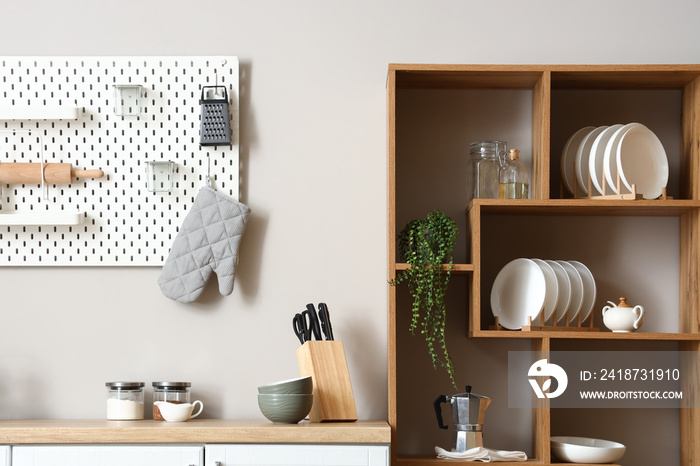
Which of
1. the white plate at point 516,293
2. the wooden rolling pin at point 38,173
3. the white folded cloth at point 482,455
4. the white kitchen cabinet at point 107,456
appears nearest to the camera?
the white kitchen cabinet at point 107,456

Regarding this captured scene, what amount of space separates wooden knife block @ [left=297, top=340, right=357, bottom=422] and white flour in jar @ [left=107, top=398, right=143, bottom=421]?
22.5 inches

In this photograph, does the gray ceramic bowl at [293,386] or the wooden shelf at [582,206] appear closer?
the gray ceramic bowl at [293,386]

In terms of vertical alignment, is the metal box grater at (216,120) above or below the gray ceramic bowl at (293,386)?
above

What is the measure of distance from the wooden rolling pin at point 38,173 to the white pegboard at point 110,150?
0.15ft

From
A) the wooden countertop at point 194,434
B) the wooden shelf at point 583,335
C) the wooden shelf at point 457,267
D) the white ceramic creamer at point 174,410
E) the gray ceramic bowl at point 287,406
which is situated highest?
the wooden shelf at point 457,267

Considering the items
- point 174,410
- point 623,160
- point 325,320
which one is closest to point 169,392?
point 174,410

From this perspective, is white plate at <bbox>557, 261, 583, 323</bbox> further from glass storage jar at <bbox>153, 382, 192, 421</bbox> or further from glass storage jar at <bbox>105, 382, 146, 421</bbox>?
glass storage jar at <bbox>105, 382, 146, 421</bbox>

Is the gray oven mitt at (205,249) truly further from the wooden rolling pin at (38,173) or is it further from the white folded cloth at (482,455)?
the white folded cloth at (482,455)

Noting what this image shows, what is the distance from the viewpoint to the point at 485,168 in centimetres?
249

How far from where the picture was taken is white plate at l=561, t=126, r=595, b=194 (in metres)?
2.54

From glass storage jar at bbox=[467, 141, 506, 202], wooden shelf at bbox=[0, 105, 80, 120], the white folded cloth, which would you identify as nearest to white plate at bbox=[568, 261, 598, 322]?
glass storage jar at bbox=[467, 141, 506, 202]

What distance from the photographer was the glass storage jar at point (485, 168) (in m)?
2.48

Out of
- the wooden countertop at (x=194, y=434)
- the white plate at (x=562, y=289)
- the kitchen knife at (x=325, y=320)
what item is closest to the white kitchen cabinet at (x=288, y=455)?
the wooden countertop at (x=194, y=434)

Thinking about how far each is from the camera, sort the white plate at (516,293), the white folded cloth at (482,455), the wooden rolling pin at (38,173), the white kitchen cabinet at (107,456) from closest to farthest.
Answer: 1. the white kitchen cabinet at (107,456)
2. the white folded cloth at (482,455)
3. the white plate at (516,293)
4. the wooden rolling pin at (38,173)
